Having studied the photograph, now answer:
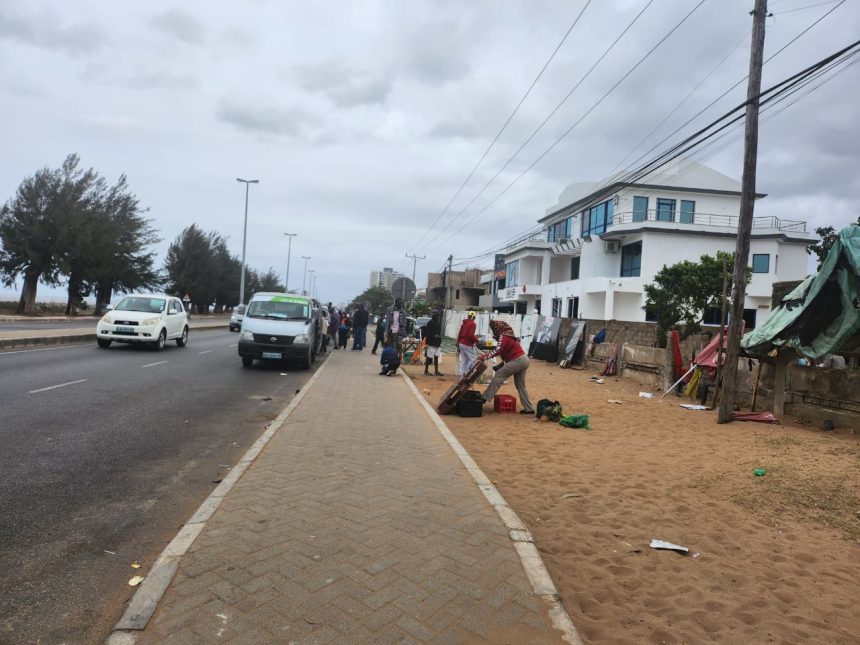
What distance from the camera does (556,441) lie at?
26.0ft

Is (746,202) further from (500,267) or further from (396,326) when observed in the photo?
(500,267)

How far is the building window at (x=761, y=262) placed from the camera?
3444cm

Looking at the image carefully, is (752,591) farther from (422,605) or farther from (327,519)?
(327,519)

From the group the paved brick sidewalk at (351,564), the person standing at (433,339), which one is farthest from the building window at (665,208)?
the paved brick sidewalk at (351,564)

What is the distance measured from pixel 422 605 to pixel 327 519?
1363 mm

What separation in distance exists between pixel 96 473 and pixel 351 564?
326 centimetres

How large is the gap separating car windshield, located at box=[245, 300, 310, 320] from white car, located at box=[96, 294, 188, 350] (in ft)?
12.0

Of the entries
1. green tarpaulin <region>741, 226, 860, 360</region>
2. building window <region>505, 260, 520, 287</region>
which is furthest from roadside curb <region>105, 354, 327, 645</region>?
building window <region>505, 260, 520, 287</region>

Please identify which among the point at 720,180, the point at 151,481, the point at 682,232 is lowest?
the point at 151,481

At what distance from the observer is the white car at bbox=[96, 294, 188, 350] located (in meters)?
17.0

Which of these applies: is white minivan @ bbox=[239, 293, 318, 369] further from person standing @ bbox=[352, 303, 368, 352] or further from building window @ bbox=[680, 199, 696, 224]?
building window @ bbox=[680, 199, 696, 224]

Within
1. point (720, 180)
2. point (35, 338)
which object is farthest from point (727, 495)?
point (720, 180)

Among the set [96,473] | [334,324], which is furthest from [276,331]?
[334,324]

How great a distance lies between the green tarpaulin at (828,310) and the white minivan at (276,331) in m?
10.6
